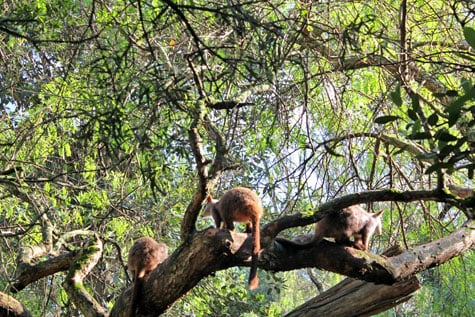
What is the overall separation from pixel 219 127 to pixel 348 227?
1.88 meters

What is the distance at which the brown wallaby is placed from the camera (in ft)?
18.6

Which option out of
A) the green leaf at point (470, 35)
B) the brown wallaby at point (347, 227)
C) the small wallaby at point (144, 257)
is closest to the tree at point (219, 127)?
the green leaf at point (470, 35)

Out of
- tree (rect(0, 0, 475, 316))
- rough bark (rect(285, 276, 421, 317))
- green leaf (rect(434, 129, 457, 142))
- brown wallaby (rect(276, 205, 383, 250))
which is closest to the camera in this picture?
green leaf (rect(434, 129, 457, 142))

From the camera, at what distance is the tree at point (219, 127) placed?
3.94 meters

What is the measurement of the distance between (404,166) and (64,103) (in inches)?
156

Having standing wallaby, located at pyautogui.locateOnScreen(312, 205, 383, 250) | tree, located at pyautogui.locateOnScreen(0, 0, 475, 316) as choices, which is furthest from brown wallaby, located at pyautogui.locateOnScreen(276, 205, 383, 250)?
tree, located at pyautogui.locateOnScreen(0, 0, 475, 316)

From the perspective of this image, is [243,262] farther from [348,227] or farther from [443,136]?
[443,136]

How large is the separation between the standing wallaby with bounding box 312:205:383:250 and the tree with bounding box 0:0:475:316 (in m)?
0.34

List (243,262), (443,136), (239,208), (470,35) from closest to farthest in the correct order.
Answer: (470,35) < (443,136) < (243,262) < (239,208)

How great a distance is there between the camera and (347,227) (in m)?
5.84

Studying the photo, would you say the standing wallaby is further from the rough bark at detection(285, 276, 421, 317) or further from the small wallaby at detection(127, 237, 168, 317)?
the small wallaby at detection(127, 237, 168, 317)

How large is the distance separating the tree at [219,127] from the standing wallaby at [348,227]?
34 cm

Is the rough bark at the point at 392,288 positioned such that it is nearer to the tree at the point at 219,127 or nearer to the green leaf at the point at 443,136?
the tree at the point at 219,127

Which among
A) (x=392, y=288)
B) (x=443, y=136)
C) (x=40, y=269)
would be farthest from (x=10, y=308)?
(x=443, y=136)
